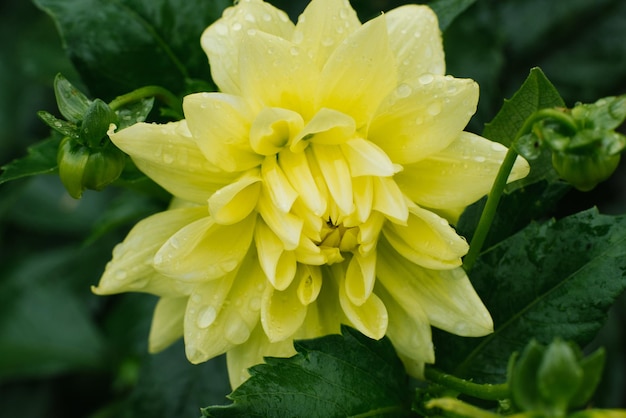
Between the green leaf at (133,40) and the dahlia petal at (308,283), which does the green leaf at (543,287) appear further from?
the green leaf at (133,40)

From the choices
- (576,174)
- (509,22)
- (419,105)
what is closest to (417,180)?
(419,105)

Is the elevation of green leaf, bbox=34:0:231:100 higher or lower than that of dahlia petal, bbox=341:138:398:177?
higher

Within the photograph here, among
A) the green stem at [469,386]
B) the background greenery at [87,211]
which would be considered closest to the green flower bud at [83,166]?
the green stem at [469,386]

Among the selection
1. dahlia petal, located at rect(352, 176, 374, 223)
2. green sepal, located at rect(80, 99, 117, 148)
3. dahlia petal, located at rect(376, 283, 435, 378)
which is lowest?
dahlia petal, located at rect(376, 283, 435, 378)

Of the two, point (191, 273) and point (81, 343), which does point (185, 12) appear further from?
point (81, 343)

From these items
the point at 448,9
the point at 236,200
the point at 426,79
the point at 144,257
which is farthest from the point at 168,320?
the point at 448,9

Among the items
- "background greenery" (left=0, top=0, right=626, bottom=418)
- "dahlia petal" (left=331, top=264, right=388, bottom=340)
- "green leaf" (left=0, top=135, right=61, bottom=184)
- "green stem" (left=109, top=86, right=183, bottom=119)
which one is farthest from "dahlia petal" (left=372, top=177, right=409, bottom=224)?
"background greenery" (left=0, top=0, right=626, bottom=418)

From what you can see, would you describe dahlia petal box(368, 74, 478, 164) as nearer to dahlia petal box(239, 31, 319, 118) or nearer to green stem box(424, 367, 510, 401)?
dahlia petal box(239, 31, 319, 118)
